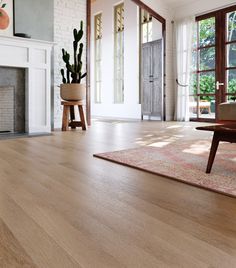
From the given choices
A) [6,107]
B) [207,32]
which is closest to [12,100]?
[6,107]

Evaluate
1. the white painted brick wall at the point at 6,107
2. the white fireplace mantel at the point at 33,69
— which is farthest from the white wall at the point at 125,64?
the white painted brick wall at the point at 6,107

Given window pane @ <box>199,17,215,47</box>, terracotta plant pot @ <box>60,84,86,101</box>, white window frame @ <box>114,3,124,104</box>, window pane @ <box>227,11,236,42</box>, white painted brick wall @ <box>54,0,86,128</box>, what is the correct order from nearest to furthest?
terracotta plant pot @ <box>60,84,86,101</box> < white painted brick wall @ <box>54,0,86,128</box> < window pane @ <box>227,11,236,42</box> < window pane @ <box>199,17,215,47</box> < white window frame @ <box>114,3,124,104</box>

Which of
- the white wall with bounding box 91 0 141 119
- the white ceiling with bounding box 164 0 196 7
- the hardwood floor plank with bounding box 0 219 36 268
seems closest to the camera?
the hardwood floor plank with bounding box 0 219 36 268

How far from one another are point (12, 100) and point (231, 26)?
4474mm

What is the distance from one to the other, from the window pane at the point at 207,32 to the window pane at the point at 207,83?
2.12 ft

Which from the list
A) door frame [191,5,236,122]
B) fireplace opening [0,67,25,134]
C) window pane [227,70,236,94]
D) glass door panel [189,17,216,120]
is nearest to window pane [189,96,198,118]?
glass door panel [189,17,216,120]

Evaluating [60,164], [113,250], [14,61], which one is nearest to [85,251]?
[113,250]

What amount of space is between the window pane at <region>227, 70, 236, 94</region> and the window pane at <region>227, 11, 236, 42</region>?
654mm

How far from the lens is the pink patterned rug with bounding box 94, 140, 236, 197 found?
1.70 metres

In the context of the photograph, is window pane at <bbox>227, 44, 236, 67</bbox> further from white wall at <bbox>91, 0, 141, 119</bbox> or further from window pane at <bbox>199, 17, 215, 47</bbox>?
white wall at <bbox>91, 0, 141, 119</bbox>

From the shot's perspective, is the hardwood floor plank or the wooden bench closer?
the hardwood floor plank

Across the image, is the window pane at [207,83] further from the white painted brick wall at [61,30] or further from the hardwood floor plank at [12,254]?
the hardwood floor plank at [12,254]

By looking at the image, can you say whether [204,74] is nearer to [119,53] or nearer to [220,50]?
[220,50]

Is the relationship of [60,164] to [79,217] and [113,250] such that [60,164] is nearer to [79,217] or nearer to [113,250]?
[79,217]
